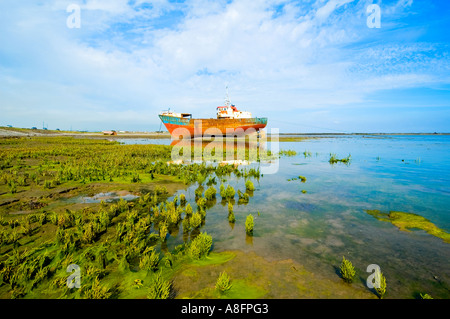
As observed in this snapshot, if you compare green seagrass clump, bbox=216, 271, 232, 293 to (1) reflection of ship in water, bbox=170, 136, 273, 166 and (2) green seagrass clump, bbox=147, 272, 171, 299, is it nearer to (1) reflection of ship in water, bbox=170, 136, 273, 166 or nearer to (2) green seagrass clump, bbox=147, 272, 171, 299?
(2) green seagrass clump, bbox=147, 272, 171, 299

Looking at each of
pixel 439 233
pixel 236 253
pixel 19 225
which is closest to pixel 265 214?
pixel 236 253

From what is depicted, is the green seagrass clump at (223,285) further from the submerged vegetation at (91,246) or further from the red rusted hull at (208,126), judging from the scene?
the red rusted hull at (208,126)

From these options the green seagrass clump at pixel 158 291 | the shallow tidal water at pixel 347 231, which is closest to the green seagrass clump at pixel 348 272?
the shallow tidal water at pixel 347 231

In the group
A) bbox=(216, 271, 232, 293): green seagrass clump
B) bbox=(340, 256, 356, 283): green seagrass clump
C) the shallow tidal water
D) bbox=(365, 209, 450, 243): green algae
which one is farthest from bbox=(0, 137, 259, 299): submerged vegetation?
bbox=(365, 209, 450, 243): green algae
